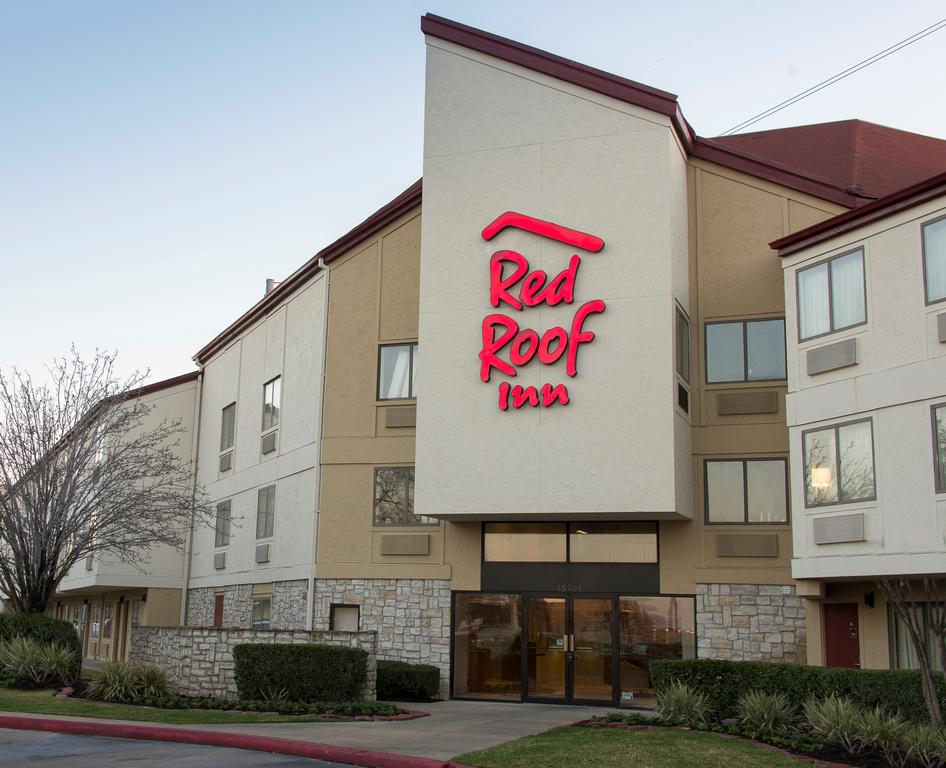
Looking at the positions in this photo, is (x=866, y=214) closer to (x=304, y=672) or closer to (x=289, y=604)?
(x=304, y=672)

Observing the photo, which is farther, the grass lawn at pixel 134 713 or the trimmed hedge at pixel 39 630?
the trimmed hedge at pixel 39 630

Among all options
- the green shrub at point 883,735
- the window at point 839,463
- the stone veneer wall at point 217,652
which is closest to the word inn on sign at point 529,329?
the window at point 839,463

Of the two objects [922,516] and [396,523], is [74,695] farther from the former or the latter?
[922,516]

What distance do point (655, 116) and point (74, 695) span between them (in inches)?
631

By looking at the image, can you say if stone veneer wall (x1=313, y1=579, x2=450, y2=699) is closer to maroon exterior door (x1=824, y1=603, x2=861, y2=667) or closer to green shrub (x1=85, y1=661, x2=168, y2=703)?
green shrub (x1=85, y1=661, x2=168, y2=703)

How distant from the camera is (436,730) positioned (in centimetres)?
1675

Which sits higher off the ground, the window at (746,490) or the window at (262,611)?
the window at (746,490)

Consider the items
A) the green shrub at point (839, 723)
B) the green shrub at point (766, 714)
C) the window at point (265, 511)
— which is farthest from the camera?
the window at point (265, 511)

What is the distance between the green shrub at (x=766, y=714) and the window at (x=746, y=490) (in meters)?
6.11

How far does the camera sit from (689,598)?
22.2m

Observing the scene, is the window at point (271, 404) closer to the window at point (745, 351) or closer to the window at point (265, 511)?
the window at point (265, 511)

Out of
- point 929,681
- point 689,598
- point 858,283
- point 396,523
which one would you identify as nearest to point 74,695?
point 396,523

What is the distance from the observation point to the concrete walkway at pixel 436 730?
14.6 m

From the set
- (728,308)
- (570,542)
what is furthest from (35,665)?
(728,308)
